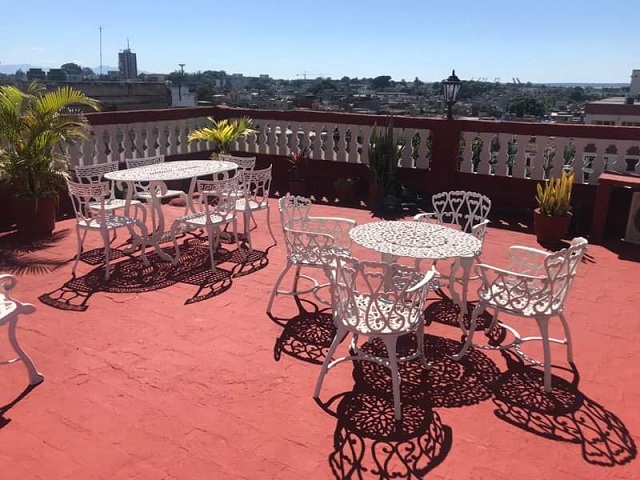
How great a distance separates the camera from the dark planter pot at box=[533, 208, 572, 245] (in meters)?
6.07

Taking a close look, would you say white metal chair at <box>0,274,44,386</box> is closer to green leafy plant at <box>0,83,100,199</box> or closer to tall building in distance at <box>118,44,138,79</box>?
green leafy plant at <box>0,83,100,199</box>

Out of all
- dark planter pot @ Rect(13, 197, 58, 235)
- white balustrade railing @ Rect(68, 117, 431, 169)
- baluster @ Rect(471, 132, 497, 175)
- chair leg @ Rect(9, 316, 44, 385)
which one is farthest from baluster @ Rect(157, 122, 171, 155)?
chair leg @ Rect(9, 316, 44, 385)

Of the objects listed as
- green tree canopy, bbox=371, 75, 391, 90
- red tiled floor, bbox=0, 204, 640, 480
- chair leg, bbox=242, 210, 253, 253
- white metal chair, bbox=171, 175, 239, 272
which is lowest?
red tiled floor, bbox=0, 204, 640, 480

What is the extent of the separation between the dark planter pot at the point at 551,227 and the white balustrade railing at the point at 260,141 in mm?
2152

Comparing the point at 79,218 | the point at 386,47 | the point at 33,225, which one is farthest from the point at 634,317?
the point at 386,47

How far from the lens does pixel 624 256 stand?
19.1 ft

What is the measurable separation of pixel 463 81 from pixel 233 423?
20.0 feet

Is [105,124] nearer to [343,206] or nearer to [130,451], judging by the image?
[343,206]

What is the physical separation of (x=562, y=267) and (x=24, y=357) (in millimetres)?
3370

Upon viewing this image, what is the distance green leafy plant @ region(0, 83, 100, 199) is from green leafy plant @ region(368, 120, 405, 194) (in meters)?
3.83

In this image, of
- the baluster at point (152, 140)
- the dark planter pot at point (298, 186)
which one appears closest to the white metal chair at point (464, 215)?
the dark planter pot at point (298, 186)

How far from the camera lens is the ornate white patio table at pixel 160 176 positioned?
17.9 feet

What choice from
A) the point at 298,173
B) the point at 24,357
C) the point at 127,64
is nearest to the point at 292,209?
the point at 24,357

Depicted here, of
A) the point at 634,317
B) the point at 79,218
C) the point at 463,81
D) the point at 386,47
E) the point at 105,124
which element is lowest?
the point at 634,317
